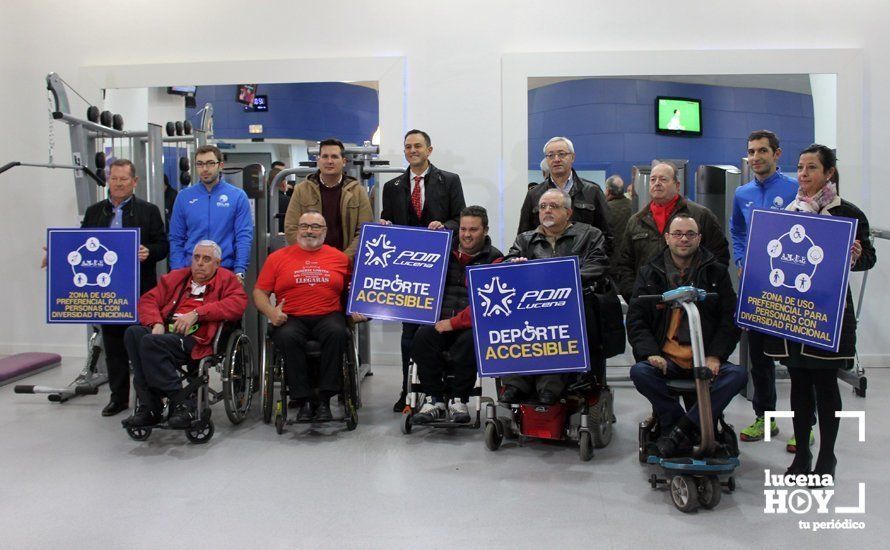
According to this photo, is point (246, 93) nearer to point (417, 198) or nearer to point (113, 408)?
point (417, 198)

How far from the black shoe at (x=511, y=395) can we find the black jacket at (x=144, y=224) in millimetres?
2291

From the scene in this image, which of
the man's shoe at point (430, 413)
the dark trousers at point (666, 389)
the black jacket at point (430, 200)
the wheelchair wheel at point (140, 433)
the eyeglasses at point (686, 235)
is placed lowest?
the wheelchair wheel at point (140, 433)

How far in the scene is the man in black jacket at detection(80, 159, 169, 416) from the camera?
14.7 feet

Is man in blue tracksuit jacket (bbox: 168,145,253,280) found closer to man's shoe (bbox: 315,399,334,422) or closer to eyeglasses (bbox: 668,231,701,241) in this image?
man's shoe (bbox: 315,399,334,422)

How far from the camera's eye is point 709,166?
5.49m

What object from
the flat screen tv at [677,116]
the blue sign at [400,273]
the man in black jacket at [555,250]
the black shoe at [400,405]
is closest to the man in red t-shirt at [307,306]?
the blue sign at [400,273]

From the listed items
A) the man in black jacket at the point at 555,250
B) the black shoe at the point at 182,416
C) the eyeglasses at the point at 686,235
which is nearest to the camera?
the eyeglasses at the point at 686,235

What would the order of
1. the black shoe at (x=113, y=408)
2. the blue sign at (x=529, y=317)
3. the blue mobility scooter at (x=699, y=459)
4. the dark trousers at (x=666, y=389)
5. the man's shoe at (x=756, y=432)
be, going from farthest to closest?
1. the black shoe at (x=113, y=408)
2. the man's shoe at (x=756, y=432)
3. the blue sign at (x=529, y=317)
4. the dark trousers at (x=666, y=389)
5. the blue mobility scooter at (x=699, y=459)

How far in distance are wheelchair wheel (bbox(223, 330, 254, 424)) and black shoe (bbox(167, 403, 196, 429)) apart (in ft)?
0.66

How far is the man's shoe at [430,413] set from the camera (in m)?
4.02

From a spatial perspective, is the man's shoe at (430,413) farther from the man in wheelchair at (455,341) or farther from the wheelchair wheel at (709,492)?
the wheelchair wheel at (709,492)

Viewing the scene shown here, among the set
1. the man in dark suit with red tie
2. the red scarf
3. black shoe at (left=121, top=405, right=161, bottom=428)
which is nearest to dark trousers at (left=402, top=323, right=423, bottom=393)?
the man in dark suit with red tie

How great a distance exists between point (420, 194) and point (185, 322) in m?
1.58

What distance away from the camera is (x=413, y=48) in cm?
597
